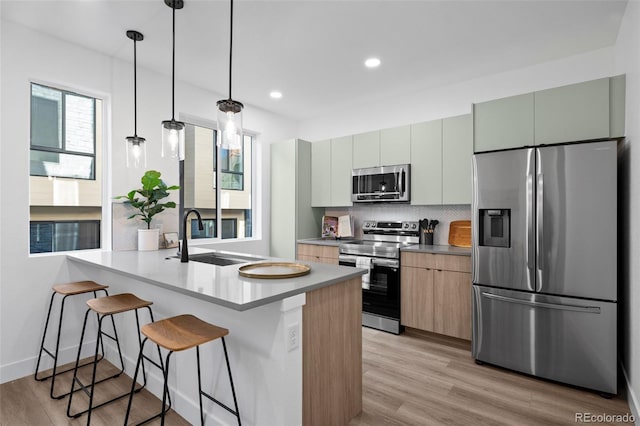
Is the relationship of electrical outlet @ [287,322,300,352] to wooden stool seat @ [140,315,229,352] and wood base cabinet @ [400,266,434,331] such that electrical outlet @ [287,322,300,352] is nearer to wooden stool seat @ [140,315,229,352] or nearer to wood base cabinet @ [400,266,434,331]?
wooden stool seat @ [140,315,229,352]

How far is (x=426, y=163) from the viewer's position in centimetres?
367

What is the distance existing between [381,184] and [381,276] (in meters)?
1.09

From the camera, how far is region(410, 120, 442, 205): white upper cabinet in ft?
11.8

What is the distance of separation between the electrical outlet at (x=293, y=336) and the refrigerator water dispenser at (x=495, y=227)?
6.29ft

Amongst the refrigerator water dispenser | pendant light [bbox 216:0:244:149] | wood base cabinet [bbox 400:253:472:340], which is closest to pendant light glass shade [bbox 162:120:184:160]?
pendant light [bbox 216:0:244:149]

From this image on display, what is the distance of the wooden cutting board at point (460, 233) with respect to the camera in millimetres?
3568

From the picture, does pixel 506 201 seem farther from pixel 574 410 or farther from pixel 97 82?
pixel 97 82

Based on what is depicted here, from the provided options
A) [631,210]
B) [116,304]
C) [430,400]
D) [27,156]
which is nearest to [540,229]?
[631,210]

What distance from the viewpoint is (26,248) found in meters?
2.64

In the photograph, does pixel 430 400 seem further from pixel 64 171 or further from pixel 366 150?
pixel 64 171

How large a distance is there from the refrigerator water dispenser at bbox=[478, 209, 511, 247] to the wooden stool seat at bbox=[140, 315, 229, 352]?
7.28 feet

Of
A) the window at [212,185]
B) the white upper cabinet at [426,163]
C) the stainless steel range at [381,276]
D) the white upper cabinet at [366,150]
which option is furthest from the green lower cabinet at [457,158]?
the window at [212,185]

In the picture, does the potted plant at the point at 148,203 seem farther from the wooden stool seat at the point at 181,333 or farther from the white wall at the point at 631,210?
the white wall at the point at 631,210

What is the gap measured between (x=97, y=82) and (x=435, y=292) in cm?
376
